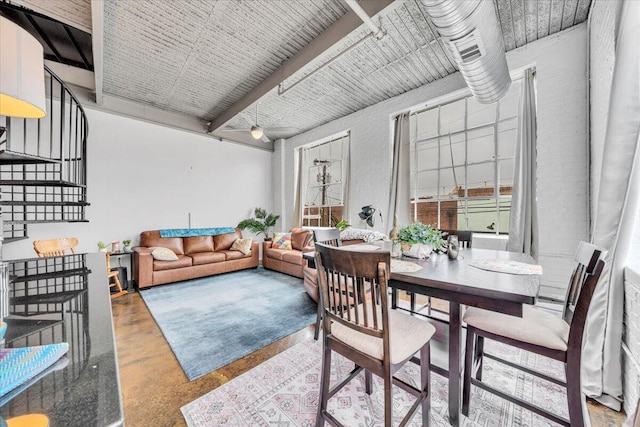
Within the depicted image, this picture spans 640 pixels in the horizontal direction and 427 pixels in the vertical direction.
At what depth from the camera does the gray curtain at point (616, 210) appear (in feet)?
4.88

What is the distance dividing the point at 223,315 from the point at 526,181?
4.12 meters

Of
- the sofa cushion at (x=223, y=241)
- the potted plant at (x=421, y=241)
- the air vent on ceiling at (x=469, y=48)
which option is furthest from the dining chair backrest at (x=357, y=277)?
the sofa cushion at (x=223, y=241)

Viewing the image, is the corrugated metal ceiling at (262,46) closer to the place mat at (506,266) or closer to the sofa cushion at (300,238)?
the place mat at (506,266)

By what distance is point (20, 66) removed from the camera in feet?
3.24

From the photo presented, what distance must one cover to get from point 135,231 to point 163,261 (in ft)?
3.62

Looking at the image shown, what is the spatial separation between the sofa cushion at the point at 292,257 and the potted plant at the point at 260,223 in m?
1.17

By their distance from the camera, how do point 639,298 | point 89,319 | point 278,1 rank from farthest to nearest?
1. point 278,1
2. point 639,298
3. point 89,319

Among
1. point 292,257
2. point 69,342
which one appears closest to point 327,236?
point 69,342

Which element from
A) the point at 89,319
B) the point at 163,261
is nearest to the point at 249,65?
the point at 163,261

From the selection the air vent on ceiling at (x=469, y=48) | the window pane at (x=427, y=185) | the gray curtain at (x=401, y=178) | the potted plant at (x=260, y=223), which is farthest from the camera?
the potted plant at (x=260, y=223)

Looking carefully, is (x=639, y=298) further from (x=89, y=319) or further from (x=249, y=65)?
(x=249, y=65)

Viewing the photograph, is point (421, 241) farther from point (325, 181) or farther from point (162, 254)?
point (325, 181)

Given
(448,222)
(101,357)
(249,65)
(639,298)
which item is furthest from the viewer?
(448,222)

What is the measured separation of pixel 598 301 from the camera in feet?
5.37
